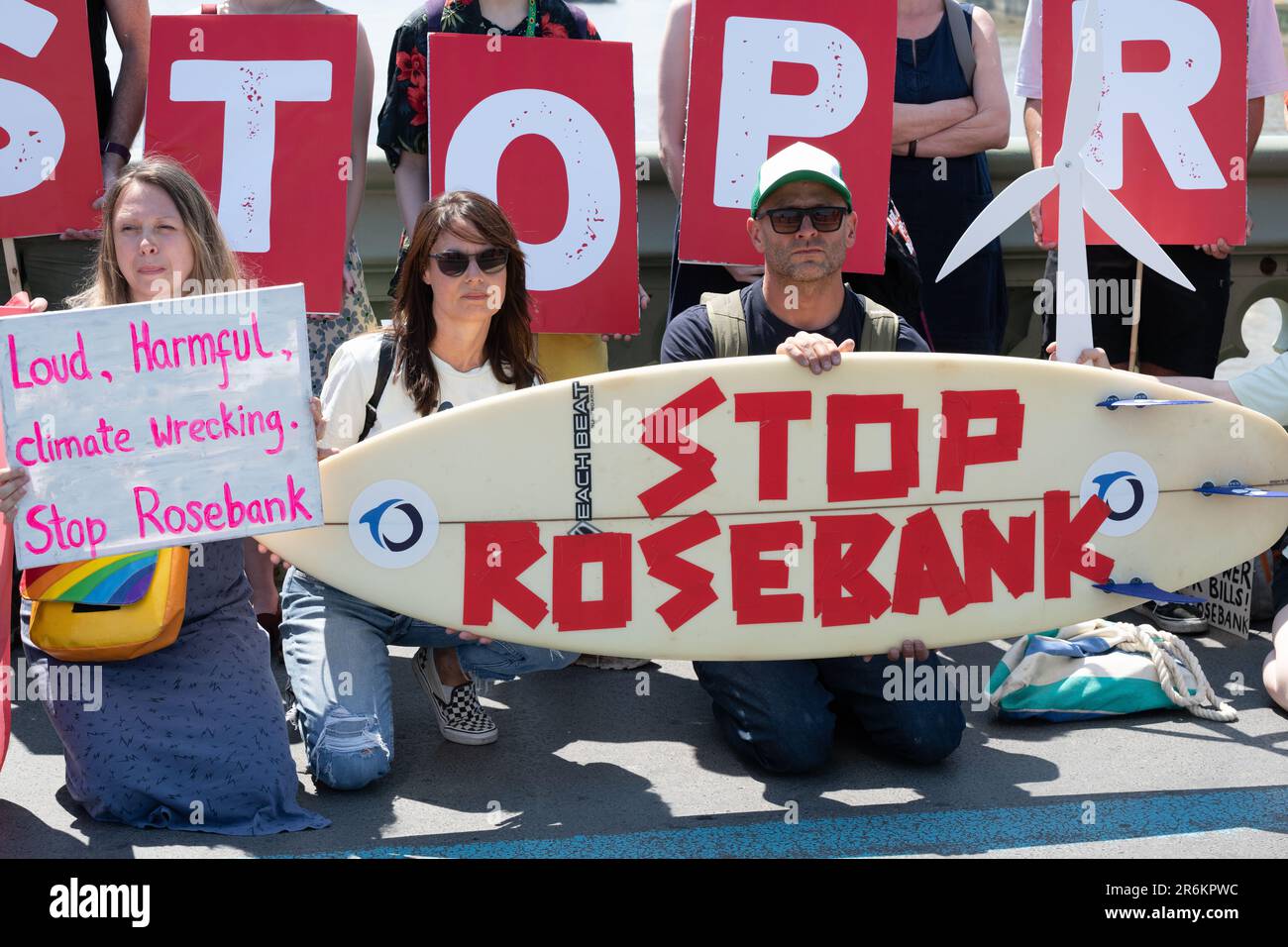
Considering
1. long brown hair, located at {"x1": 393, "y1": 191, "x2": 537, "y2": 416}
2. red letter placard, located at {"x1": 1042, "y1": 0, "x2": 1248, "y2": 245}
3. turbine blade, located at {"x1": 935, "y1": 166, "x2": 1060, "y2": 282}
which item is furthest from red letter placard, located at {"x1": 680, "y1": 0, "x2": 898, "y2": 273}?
long brown hair, located at {"x1": 393, "y1": 191, "x2": 537, "y2": 416}

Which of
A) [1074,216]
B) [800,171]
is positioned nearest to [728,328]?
[800,171]

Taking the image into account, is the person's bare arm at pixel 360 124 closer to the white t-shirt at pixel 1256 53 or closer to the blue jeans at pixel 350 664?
the blue jeans at pixel 350 664

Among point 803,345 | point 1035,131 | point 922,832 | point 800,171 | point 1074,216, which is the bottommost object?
point 922,832

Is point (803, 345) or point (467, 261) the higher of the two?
point (467, 261)

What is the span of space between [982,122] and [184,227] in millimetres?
2392

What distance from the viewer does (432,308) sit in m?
3.68

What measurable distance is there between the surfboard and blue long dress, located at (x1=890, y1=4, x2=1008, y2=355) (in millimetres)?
1026

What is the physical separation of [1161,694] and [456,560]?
1854 mm

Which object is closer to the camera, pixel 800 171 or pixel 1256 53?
pixel 800 171

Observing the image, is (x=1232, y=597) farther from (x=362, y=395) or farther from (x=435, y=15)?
(x=435, y=15)

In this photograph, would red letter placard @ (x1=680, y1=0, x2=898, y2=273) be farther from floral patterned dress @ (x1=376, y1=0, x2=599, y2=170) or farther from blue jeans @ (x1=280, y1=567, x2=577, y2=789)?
blue jeans @ (x1=280, y1=567, x2=577, y2=789)

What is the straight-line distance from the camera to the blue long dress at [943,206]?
4.58 metres

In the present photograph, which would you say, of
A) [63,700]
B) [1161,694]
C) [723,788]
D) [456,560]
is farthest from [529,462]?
[1161,694]

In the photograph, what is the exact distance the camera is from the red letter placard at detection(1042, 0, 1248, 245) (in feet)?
14.4
